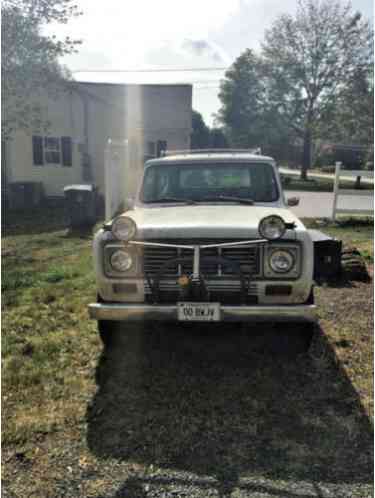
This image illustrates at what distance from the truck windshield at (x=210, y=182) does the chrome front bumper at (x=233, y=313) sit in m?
1.54

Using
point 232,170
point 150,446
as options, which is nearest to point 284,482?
point 150,446

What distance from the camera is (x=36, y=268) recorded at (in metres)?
6.80

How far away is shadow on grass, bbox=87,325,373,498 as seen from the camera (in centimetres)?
232

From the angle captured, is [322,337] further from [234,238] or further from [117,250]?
[117,250]

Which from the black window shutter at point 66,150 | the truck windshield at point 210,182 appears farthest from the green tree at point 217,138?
the truck windshield at point 210,182

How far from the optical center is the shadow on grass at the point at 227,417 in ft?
7.60

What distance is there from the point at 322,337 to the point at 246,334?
766mm

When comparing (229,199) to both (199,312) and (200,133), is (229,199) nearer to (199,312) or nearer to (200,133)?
(199,312)

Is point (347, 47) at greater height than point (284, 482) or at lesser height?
greater

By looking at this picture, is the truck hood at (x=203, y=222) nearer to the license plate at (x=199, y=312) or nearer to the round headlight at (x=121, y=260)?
the round headlight at (x=121, y=260)

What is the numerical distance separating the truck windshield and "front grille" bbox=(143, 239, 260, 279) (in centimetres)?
119

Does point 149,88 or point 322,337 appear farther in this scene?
point 149,88

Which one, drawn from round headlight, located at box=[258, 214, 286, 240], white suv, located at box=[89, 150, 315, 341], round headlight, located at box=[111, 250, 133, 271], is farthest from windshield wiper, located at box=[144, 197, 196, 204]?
round headlight, located at box=[258, 214, 286, 240]

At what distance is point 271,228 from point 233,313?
710mm
